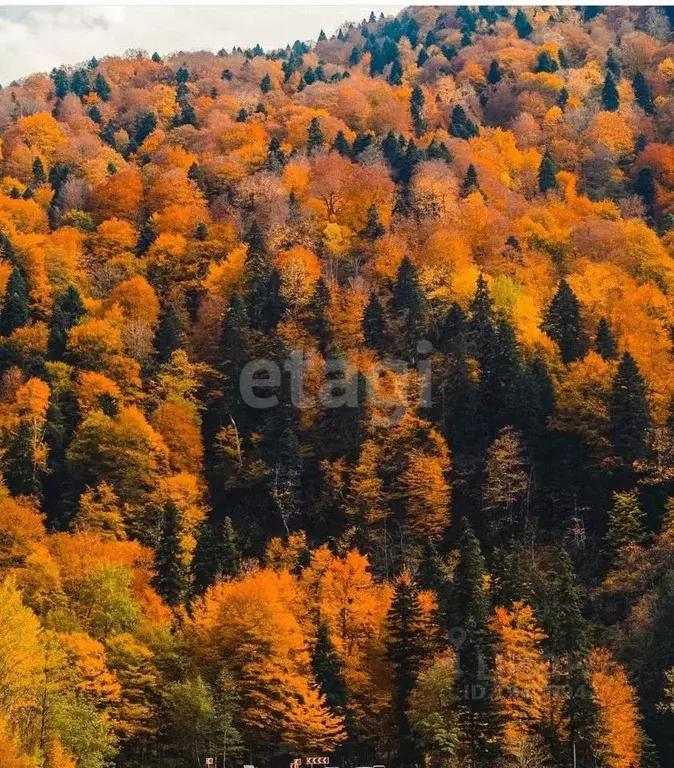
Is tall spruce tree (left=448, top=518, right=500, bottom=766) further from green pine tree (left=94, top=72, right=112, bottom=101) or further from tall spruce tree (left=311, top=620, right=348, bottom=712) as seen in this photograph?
green pine tree (left=94, top=72, right=112, bottom=101)

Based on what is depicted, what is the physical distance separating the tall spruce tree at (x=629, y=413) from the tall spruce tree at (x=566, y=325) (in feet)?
34.8

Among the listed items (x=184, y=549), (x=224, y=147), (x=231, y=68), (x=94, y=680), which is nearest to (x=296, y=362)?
(x=184, y=549)

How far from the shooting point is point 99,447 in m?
76.4

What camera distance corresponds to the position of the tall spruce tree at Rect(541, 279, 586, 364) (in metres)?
83.1

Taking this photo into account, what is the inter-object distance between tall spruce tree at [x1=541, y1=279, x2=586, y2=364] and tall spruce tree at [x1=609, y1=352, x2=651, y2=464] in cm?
1062

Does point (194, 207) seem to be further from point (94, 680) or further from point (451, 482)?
point (94, 680)

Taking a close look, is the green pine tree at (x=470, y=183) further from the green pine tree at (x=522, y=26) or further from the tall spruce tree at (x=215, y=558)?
the green pine tree at (x=522, y=26)

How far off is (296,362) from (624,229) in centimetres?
4259

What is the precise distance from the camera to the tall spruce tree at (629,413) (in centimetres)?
6906

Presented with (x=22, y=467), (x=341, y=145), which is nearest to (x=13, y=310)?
(x=22, y=467)

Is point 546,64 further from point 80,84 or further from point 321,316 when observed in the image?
point 321,316

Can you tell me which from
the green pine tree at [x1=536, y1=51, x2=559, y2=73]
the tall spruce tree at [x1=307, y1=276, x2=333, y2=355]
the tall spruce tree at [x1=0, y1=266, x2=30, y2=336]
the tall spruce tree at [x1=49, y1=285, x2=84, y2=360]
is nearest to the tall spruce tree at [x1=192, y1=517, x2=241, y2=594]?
the tall spruce tree at [x1=307, y1=276, x2=333, y2=355]

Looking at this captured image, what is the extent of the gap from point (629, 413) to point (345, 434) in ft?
70.6

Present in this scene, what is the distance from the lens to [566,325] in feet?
276
